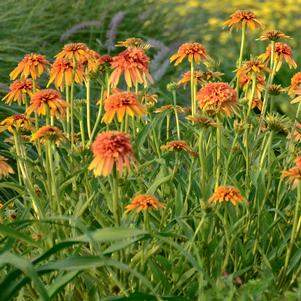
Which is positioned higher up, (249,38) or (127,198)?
(127,198)

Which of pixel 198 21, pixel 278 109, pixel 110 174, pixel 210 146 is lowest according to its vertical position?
pixel 278 109

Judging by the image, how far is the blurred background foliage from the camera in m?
5.34

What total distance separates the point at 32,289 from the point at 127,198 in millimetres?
582

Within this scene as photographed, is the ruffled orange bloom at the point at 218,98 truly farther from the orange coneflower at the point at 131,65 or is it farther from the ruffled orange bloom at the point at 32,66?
the ruffled orange bloom at the point at 32,66

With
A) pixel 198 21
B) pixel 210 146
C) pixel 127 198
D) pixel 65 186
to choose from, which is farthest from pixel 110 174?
pixel 198 21

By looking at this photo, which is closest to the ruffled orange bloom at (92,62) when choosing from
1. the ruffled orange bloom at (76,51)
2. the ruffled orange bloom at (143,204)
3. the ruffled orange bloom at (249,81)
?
the ruffled orange bloom at (76,51)

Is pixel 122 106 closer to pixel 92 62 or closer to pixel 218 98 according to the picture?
pixel 218 98

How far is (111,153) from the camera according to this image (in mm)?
2117

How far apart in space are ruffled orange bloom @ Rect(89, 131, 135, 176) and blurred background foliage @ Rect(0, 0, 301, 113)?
2.74 m

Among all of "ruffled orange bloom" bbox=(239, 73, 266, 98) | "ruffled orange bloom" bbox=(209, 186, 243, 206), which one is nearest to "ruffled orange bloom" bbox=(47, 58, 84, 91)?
"ruffled orange bloom" bbox=(239, 73, 266, 98)

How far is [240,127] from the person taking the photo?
274 cm

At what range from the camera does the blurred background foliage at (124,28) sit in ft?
17.5

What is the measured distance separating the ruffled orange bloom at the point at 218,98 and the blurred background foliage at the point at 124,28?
2.37m

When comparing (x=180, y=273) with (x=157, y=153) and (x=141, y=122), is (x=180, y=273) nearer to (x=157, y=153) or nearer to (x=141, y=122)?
(x=157, y=153)
